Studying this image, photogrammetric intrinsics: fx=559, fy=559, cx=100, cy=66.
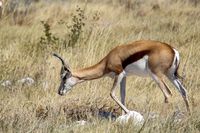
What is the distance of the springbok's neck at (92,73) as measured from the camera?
743cm

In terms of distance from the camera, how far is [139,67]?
Answer: 7137 mm

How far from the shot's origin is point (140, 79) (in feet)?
A: 29.9

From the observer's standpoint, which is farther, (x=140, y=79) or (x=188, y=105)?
(x=140, y=79)

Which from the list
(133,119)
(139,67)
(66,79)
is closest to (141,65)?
(139,67)

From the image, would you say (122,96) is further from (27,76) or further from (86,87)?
(27,76)

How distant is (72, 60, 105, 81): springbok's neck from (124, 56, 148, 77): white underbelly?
0.35 metres

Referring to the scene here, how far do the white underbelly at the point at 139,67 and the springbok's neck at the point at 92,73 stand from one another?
353 millimetres

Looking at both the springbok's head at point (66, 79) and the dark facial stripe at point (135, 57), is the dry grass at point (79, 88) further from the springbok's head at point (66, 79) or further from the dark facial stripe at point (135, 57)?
the dark facial stripe at point (135, 57)

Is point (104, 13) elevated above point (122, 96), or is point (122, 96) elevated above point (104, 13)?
point (122, 96)

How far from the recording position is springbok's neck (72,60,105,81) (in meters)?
7.43

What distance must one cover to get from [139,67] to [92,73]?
0.69 m

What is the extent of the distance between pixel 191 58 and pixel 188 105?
117 inches

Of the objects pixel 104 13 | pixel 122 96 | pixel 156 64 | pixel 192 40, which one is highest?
pixel 156 64

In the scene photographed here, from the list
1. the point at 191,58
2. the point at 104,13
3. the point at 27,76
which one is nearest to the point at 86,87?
the point at 27,76
